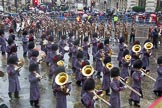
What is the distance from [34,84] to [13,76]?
1146mm

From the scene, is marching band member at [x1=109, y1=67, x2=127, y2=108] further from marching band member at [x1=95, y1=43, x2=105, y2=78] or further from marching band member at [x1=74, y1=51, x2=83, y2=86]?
marching band member at [x1=95, y1=43, x2=105, y2=78]

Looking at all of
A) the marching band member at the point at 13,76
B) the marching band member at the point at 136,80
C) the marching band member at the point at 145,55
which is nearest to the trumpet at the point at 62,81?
the marching band member at the point at 13,76

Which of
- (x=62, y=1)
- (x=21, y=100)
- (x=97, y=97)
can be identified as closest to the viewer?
(x=97, y=97)

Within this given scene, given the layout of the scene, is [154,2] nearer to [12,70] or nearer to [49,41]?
[49,41]

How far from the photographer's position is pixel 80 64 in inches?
575

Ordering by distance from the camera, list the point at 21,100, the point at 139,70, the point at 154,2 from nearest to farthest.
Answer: the point at 139,70 → the point at 21,100 → the point at 154,2

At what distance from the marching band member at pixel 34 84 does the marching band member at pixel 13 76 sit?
775mm

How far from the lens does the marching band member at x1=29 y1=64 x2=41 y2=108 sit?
12.2 m

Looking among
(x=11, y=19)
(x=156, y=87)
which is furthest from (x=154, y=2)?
(x=156, y=87)

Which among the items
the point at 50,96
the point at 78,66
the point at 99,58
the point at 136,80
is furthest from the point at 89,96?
the point at 99,58

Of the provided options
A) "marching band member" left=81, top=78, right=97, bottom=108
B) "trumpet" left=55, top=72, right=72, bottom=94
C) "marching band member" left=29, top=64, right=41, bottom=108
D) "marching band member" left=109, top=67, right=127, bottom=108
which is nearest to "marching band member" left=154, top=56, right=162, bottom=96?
"marching band member" left=109, top=67, right=127, bottom=108

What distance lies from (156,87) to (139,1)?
3649cm

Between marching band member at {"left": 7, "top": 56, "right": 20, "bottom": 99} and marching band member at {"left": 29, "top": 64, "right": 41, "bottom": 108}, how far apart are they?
30.5 inches

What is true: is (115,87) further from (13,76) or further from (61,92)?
(13,76)
